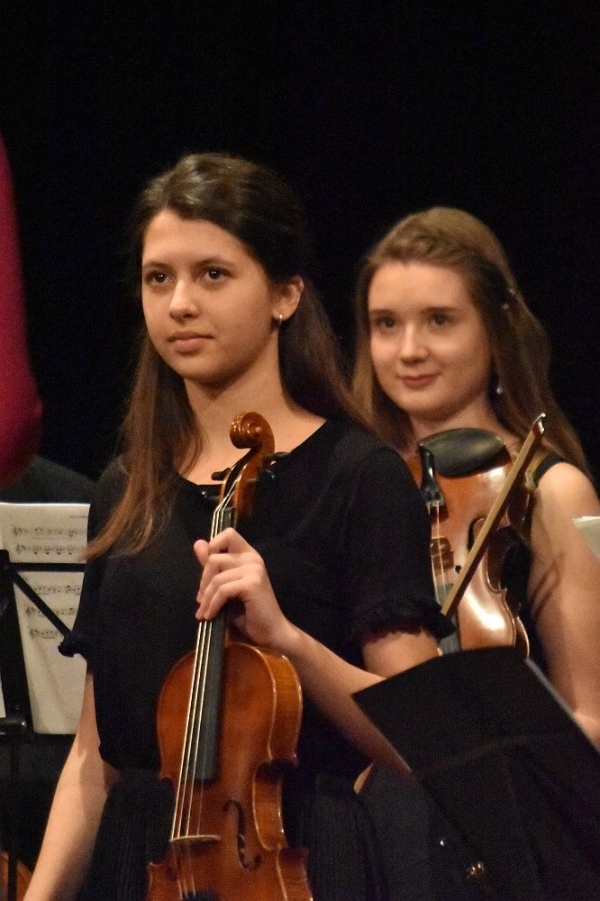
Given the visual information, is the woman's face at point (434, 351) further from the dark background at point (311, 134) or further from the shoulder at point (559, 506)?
the dark background at point (311, 134)

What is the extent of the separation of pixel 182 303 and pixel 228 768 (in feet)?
1.94

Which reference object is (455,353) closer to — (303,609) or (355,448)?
(355,448)

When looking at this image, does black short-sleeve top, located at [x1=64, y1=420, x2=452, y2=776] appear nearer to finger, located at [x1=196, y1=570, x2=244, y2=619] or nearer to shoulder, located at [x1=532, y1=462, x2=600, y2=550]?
finger, located at [x1=196, y1=570, x2=244, y2=619]

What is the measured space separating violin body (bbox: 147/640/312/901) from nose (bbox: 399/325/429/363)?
3.18 feet

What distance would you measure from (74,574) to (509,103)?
1711mm

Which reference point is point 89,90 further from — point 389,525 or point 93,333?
point 389,525

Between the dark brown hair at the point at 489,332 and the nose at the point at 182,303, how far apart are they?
738 millimetres

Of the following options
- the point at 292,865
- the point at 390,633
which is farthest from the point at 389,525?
the point at 292,865

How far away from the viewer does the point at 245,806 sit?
5.16 ft

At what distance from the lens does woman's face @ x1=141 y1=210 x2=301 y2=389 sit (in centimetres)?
188

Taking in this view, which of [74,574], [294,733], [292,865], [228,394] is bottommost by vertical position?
[292,865]

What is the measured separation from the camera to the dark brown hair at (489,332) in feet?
8.41

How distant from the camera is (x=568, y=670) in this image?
231 cm

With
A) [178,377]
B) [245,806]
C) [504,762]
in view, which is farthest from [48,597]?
[504,762]
